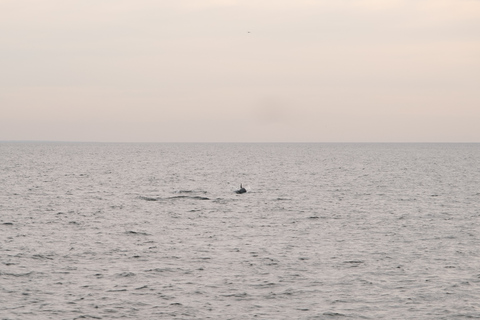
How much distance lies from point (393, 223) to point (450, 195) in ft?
97.6

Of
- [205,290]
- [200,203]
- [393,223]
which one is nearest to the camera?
[205,290]

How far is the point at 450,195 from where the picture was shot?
81438 millimetres

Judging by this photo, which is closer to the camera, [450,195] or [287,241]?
[287,241]

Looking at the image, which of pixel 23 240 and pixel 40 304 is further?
pixel 23 240

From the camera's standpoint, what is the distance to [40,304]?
96.5 ft

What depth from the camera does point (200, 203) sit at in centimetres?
7250

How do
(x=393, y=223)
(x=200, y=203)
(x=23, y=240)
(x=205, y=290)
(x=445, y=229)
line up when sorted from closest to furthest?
(x=205, y=290) → (x=23, y=240) → (x=445, y=229) → (x=393, y=223) → (x=200, y=203)

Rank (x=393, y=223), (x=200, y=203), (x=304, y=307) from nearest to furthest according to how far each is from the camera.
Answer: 1. (x=304, y=307)
2. (x=393, y=223)
3. (x=200, y=203)

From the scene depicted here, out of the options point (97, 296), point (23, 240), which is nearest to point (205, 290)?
point (97, 296)

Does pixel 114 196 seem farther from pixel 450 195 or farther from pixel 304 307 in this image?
pixel 304 307

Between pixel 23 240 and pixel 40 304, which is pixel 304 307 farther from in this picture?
pixel 23 240

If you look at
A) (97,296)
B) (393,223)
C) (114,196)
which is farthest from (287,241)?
(114,196)

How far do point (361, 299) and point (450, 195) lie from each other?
5564 centimetres

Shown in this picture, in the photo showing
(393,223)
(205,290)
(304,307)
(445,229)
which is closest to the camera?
(304,307)
